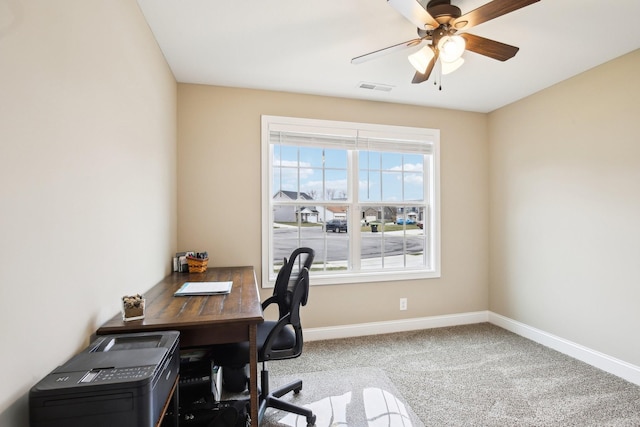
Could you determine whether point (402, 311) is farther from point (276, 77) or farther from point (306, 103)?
point (276, 77)

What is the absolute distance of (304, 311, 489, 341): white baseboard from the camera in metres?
3.11

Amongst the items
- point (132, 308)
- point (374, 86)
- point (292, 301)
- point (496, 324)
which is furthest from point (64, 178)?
point (496, 324)

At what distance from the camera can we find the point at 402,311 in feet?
11.1

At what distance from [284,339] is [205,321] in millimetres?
621

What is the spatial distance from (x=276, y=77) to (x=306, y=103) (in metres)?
0.47

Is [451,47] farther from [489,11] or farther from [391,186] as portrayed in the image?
[391,186]

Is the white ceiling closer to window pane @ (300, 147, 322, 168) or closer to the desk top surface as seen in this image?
window pane @ (300, 147, 322, 168)

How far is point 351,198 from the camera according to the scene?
329cm

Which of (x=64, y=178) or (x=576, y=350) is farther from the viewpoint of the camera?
(x=576, y=350)

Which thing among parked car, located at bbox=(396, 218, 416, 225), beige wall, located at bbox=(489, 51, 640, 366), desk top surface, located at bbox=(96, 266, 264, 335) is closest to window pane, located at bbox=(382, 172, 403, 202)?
parked car, located at bbox=(396, 218, 416, 225)

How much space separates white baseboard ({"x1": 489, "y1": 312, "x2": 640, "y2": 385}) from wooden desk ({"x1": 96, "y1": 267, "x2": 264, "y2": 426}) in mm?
2813

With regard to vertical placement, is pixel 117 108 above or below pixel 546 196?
above

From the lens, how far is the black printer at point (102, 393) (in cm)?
82

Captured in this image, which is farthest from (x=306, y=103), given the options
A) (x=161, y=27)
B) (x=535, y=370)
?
(x=535, y=370)
